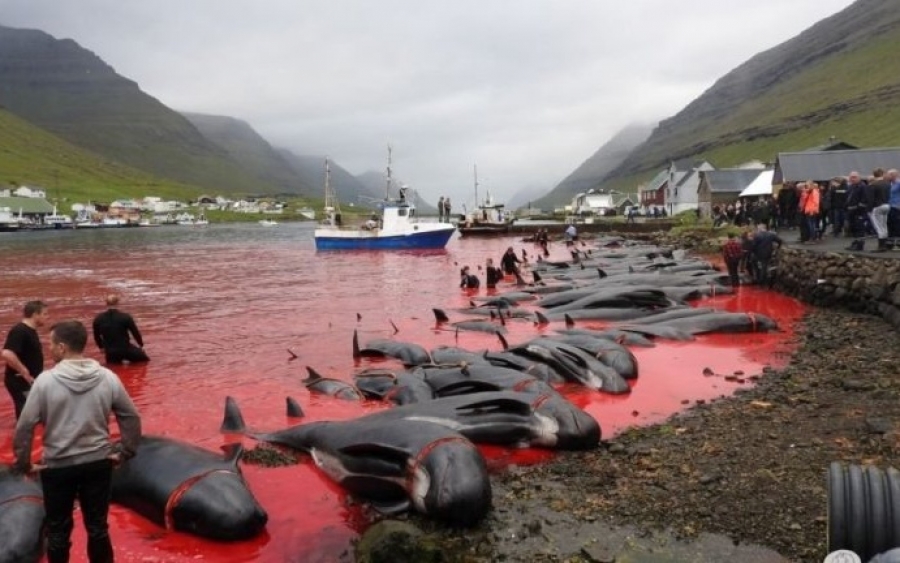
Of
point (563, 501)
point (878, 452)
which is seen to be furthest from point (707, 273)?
point (563, 501)

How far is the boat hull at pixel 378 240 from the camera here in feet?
Result: 202

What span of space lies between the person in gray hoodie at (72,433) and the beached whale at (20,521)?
1187 millimetres

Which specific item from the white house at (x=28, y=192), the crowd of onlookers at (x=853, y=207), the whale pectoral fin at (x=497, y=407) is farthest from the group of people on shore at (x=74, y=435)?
the white house at (x=28, y=192)

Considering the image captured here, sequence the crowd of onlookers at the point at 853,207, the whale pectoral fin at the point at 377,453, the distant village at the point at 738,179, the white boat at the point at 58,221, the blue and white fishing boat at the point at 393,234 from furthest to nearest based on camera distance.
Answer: the white boat at the point at 58,221 < the blue and white fishing boat at the point at 393,234 < the distant village at the point at 738,179 < the crowd of onlookers at the point at 853,207 < the whale pectoral fin at the point at 377,453

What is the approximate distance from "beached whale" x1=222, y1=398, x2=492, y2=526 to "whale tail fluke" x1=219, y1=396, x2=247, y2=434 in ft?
7.45

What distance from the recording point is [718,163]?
536 ft

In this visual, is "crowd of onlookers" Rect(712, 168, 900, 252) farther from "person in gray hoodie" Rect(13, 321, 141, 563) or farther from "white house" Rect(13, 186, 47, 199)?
"white house" Rect(13, 186, 47, 199)

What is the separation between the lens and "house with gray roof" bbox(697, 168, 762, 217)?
→ 255 ft

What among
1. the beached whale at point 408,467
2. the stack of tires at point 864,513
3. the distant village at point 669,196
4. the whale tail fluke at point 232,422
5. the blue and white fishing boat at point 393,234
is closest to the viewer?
Answer: the stack of tires at point 864,513

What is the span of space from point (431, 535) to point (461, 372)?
212 inches

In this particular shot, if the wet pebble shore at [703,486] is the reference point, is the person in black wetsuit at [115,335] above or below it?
above

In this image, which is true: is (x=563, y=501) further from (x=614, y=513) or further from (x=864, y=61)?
(x=864, y=61)

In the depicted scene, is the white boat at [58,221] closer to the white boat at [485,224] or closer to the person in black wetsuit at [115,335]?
the white boat at [485,224]

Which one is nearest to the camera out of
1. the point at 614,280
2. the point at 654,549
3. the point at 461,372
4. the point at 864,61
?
the point at 654,549
